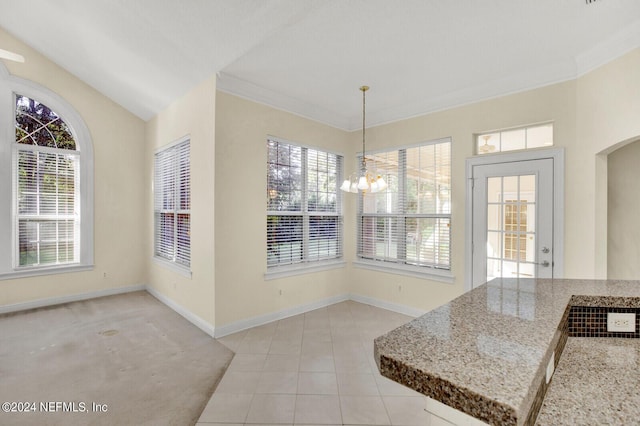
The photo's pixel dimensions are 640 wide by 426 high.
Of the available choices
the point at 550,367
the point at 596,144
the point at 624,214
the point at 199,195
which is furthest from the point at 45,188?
the point at 624,214

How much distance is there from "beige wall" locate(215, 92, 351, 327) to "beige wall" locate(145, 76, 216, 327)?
10 cm

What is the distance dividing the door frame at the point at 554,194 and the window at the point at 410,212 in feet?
0.83

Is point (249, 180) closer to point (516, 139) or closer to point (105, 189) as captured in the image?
point (105, 189)

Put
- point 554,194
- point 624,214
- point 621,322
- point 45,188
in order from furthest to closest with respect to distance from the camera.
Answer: point 45,188 → point 624,214 → point 554,194 → point 621,322

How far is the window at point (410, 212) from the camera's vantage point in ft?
13.2

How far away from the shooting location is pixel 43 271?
4.55 metres

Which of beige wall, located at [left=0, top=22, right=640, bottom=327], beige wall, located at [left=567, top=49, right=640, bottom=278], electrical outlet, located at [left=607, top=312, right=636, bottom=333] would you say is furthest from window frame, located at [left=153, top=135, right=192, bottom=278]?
beige wall, located at [left=567, top=49, right=640, bottom=278]

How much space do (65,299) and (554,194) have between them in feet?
22.1

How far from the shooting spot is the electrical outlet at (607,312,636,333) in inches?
54.6

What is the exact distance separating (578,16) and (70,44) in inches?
221

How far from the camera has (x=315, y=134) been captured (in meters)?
4.56

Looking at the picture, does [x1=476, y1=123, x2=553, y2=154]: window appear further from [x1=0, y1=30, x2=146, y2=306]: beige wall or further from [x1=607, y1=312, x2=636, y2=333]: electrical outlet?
[x1=0, y1=30, x2=146, y2=306]: beige wall

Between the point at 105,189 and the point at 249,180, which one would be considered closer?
the point at 249,180

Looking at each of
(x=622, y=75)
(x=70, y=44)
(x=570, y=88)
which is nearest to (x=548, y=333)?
(x=622, y=75)
